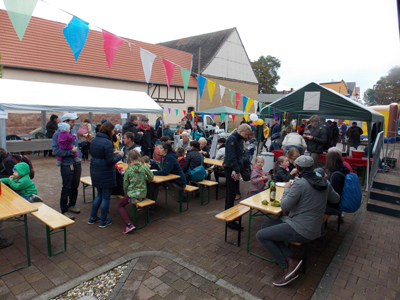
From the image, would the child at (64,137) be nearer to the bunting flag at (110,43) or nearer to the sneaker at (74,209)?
the sneaker at (74,209)

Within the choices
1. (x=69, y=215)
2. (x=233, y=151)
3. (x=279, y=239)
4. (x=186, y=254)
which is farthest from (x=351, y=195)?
(x=69, y=215)

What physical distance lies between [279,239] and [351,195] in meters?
1.31

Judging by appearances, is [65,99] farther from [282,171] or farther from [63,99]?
[282,171]

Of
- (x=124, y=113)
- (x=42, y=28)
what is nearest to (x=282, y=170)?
(x=124, y=113)

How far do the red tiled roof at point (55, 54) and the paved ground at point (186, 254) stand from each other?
12.1 m

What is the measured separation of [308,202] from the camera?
108 inches

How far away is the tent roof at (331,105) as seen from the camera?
672cm

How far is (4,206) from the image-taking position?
2.96 meters

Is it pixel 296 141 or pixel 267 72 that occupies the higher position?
pixel 267 72

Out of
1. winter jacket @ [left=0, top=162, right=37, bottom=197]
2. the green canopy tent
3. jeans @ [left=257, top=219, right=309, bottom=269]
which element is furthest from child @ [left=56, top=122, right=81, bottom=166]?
the green canopy tent

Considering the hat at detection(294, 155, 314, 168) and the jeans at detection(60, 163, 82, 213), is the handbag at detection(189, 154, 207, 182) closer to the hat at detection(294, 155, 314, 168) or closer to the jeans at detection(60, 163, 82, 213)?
the jeans at detection(60, 163, 82, 213)

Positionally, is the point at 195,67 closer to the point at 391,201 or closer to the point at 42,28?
the point at 42,28

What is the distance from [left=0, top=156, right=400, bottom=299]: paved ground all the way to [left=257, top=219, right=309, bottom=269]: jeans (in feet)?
0.97

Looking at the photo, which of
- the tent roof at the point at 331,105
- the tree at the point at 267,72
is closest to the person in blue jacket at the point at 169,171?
the tent roof at the point at 331,105
